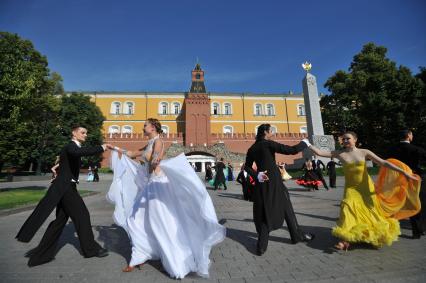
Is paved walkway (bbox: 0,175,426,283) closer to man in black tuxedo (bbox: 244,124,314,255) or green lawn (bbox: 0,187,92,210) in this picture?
man in black tuxedo (bbox: 244,124,314,255)

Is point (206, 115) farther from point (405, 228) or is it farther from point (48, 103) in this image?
point (405, 228)

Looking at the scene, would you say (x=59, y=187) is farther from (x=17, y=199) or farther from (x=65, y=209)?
(x=17, y=199)

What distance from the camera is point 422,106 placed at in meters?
25.7

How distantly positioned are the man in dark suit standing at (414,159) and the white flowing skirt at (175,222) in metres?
3.92

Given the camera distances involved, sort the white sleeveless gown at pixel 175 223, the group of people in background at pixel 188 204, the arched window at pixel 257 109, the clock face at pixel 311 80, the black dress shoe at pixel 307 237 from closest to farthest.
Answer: the white sleeveless gown at pixel 175 223 → the group of people in background at pixel 188 204 → the black dress shoe at pixel 307 237 → the clock face at pixel 311 80 → the arched window at pixel 257 109

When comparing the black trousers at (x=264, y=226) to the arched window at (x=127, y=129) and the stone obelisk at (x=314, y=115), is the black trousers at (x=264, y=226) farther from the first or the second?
the arched window at (x=127, y=129)

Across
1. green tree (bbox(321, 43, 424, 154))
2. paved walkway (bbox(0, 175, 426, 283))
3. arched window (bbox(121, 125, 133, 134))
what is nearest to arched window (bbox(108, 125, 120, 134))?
arched window (bbox(121, 125, 133, 134))

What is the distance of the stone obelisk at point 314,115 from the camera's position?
2362 centimetres

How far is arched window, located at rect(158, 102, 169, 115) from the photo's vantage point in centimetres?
6100

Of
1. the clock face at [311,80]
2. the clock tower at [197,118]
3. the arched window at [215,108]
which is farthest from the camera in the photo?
the arched window at [215,108]

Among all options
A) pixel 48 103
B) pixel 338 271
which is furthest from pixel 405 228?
pixel 48 103

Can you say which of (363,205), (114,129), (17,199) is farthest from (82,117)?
(363,205)

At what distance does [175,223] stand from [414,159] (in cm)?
477

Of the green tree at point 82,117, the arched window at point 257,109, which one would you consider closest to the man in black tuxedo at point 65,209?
the green tree at point 82,117
